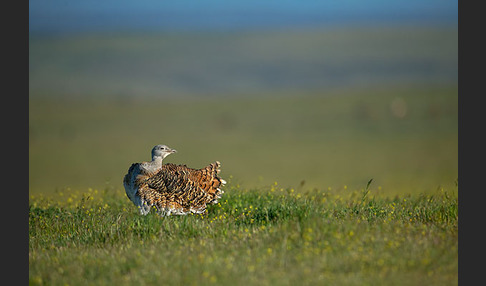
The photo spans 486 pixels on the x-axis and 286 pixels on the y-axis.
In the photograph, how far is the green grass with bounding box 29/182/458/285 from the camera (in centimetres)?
798

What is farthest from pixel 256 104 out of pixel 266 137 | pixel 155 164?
pixel 155 164

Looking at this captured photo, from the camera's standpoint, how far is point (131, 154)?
1641 inches

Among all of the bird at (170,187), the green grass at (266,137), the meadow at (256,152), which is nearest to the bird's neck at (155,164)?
the bird at (170,187)

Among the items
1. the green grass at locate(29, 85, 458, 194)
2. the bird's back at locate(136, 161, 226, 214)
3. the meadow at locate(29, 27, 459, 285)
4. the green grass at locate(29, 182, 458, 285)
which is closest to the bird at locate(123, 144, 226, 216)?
the bird's back at locate(136, 161, 226, 214)

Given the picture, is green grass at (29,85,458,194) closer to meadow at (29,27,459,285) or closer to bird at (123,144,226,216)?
meadow at (29,27,459,285)

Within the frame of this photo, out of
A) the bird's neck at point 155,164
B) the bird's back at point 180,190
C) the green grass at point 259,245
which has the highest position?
the bird's neck at point 155,164

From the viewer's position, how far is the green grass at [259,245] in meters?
7.98

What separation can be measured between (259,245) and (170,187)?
3.35 metres

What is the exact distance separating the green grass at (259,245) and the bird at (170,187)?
285mm

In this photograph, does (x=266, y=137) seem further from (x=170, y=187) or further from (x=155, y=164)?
(x=170, y=187)

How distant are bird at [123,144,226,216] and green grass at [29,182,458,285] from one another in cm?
29

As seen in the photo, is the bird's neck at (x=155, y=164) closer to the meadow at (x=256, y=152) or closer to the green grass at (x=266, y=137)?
the meadow at (x=256, y=152)

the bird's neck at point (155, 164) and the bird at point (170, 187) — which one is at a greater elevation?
the bird's neck at point (155, 164)

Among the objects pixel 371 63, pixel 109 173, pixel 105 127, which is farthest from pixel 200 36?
pixel 109 173
